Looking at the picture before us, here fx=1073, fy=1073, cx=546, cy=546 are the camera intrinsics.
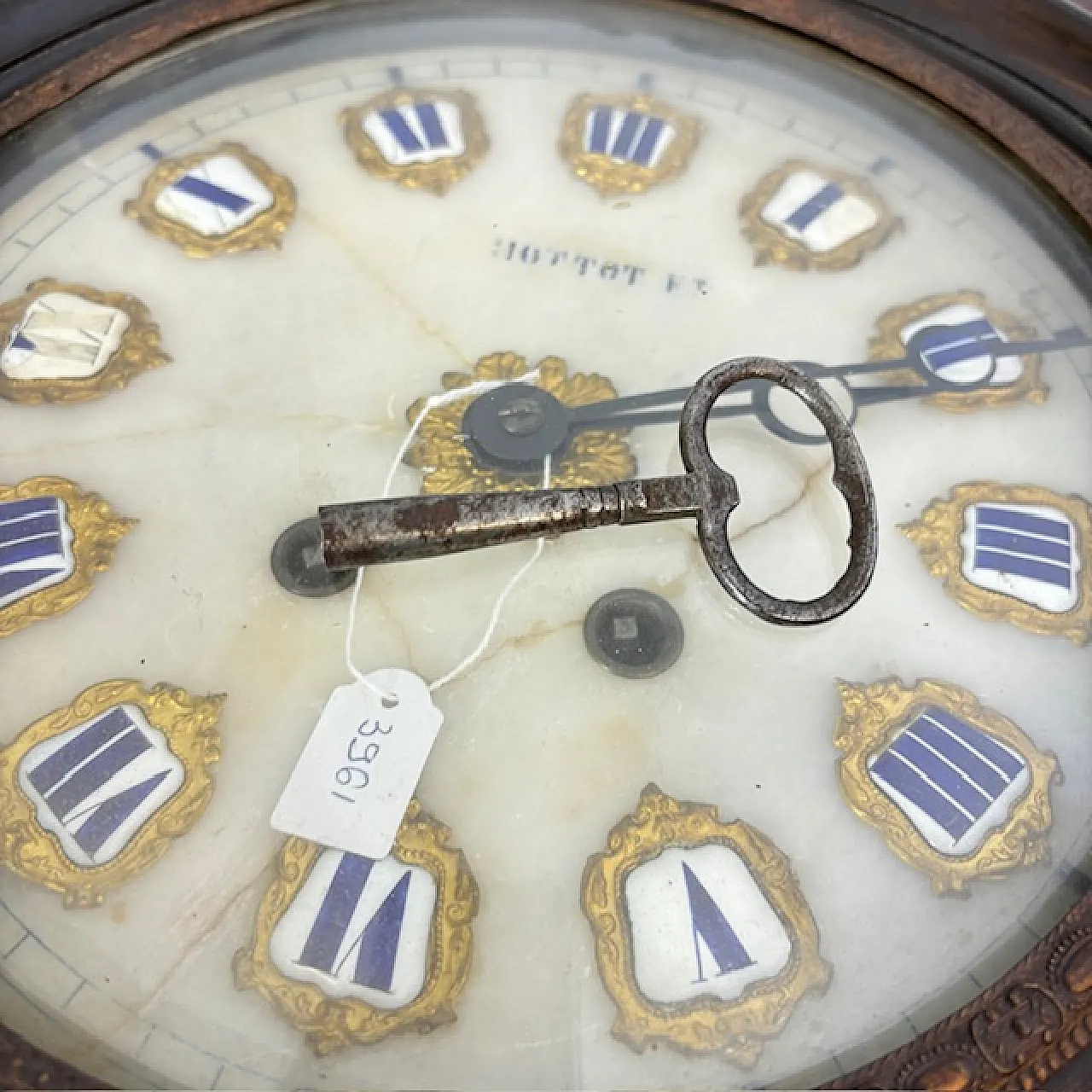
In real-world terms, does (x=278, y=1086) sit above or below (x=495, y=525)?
below

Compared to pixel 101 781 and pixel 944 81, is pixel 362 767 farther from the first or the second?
pixel 944 81

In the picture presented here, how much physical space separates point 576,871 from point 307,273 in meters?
0.49

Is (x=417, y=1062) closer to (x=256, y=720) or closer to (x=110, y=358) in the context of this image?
(x=256, y=720)

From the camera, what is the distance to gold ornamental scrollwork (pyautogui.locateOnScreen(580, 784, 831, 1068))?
0.54m

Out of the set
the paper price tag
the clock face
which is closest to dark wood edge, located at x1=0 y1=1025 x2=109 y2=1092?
the clock face

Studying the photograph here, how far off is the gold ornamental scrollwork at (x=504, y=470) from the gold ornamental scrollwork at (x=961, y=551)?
0.20m

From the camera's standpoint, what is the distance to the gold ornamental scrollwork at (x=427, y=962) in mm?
542

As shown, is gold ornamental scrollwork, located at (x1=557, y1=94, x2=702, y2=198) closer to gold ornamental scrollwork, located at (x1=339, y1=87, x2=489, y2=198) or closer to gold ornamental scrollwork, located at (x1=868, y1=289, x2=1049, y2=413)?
gold ornamental scrollwork, located at (x1=339, y1=87, x2=489, y2=198)

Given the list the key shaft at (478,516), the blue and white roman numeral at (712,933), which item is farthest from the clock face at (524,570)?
the key shaft at (478,516)

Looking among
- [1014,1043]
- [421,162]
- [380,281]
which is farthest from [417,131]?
[1014,1043]

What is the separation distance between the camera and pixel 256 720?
63 centimetres

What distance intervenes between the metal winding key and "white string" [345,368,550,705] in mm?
103

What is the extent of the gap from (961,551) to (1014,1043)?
306 millimetres

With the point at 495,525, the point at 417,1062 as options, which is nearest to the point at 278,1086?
the point at 417,1062
